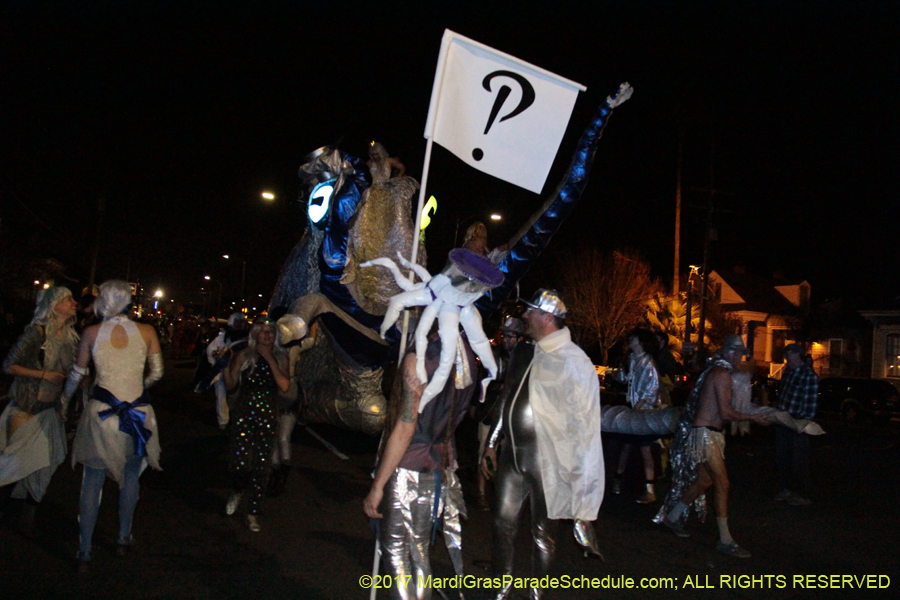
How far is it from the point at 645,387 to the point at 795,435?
1954 millimetres

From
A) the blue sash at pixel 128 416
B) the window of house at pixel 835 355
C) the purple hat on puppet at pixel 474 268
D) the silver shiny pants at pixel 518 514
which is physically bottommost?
the silver shiny pants at pixel 518 514

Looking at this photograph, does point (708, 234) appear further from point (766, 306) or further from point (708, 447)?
point (766, 306)

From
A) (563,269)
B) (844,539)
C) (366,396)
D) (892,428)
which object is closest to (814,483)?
(844,539)

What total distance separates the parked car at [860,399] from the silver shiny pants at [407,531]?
22715mm

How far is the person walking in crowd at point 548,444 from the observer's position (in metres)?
3.84

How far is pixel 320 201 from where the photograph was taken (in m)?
8.59

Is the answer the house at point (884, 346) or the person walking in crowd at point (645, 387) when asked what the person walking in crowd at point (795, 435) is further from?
the house at point (884, 346)

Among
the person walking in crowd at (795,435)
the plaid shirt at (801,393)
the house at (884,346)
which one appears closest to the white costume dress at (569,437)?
the person walking in crowd at (795,435)

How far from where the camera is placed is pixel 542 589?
3869mm

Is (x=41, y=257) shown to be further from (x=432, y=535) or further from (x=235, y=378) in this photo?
(x=432, y=535)

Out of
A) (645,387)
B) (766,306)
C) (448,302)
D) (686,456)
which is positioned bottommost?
(686,456)

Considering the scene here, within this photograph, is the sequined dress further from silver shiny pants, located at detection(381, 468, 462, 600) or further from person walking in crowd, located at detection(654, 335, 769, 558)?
person walking in crowd, located at detection(654, 335, 769, 558)

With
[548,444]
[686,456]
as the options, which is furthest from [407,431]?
[686,456]

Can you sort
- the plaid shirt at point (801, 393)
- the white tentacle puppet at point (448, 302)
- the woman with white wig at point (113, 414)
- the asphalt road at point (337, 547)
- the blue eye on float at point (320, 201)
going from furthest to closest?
the blue eye on float at point (320, 201)
the plaid shirt at point (801, 393)
the woman with white wig at point (113, 414)
the asphalt road at point (337, 547)
the white tentacle puppet at point (448, 302)
